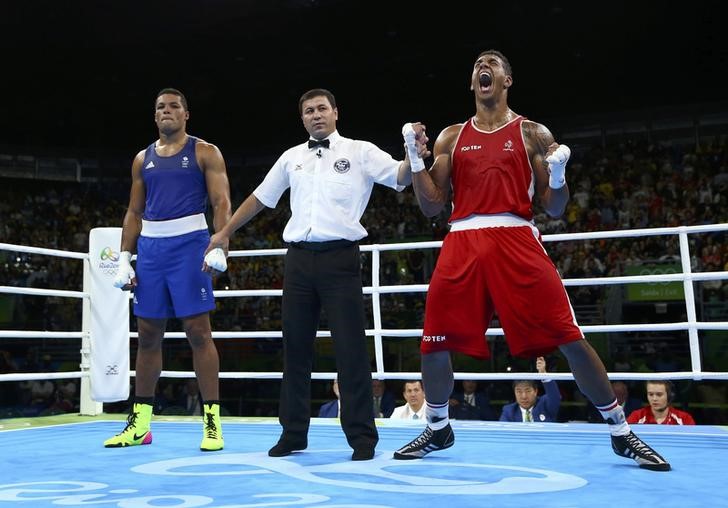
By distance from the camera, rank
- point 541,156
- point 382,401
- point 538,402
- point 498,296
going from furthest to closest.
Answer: point 382,401 < point 538,402 < point 541,156 < point 498,296

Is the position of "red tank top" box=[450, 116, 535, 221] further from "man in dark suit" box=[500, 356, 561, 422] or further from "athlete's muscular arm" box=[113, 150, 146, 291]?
"man in dark suit" box=[500, 356, 561, 422]

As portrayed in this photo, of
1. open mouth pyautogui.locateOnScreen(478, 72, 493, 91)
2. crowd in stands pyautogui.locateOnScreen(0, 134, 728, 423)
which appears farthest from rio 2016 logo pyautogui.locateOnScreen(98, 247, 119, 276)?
crowd in stands pyautogui.locateOnScreen(0, 134, 728, 423)

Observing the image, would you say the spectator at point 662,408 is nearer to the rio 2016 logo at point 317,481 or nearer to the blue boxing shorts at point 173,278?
the rio 2016 logo at point 317,481

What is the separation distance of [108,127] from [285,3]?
22.1ft

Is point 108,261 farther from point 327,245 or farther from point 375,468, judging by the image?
point 375,468

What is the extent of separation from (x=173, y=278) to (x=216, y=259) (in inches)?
14.1

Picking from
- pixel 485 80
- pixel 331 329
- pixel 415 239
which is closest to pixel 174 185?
pixel 331 329

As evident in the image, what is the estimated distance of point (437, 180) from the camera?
113 inches

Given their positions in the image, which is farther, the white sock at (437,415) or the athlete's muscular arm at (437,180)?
the white sock at (437,415)

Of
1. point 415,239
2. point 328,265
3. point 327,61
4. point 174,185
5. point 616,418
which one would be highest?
point 327,61

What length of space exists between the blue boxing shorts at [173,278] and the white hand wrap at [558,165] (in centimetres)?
156

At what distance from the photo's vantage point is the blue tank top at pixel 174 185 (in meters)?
3.46

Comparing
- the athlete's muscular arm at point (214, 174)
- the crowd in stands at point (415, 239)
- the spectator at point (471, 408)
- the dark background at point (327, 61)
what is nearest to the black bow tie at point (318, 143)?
the athlete's muscular arm at point (214, 174)

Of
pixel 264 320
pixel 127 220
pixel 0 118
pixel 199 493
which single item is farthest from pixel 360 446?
pixel 0 118
